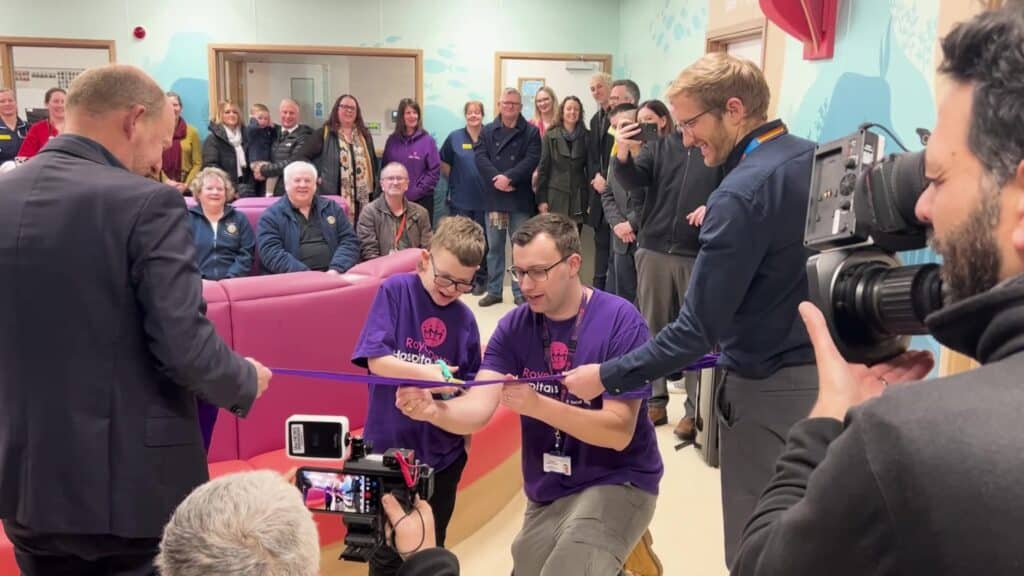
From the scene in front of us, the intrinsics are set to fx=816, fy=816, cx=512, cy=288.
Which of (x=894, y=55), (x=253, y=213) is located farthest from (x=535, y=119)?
(x=894, y=55)

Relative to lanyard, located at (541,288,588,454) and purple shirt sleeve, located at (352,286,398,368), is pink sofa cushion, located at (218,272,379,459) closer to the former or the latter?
purple shirt sleeve, located at (352,286,398,368)

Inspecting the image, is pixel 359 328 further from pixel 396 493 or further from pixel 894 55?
pixel 894 55

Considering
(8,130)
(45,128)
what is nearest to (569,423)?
(45,128)

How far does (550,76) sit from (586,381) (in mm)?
7020

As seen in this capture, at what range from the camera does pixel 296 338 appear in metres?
3.15

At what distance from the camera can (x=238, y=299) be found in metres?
3.00

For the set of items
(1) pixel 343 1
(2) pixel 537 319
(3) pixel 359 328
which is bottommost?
(3) pixel 359 328

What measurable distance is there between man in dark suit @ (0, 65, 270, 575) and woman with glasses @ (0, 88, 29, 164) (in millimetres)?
6082

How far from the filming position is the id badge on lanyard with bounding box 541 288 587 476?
2.15 m

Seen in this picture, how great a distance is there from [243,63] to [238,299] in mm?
6537

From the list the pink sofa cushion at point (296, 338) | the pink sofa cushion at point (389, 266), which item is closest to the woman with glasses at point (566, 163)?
the pink sofa cushion at point (389, 266)

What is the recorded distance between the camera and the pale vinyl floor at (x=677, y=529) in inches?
120

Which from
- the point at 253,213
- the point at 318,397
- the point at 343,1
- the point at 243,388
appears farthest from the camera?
the point at 343,1

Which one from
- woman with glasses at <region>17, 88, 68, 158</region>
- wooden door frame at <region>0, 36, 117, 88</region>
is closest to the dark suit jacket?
woman with glasses at <region>17, 88, 68, 158</region>
